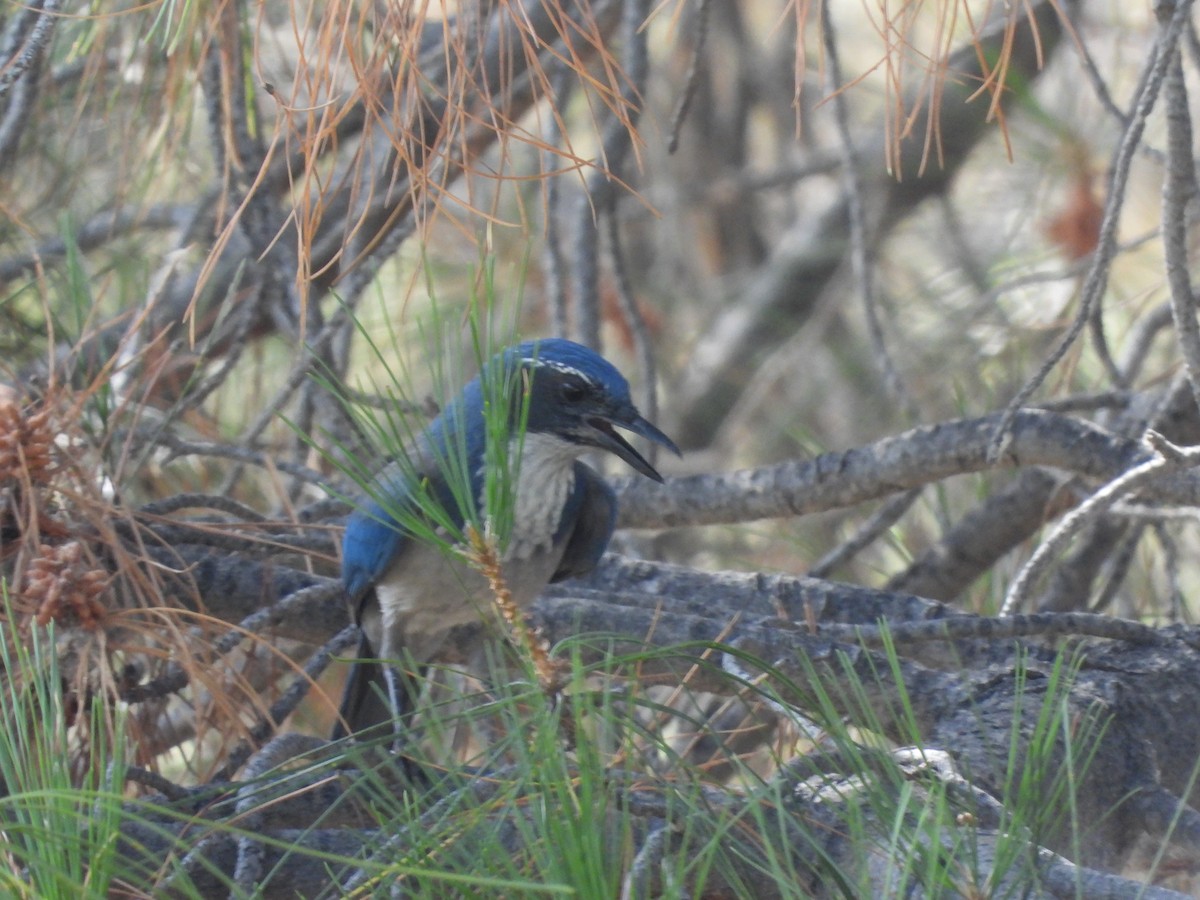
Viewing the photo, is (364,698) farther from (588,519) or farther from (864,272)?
(864,272)

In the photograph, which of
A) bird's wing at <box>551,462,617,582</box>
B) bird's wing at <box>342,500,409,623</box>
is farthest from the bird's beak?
bird's wing at <box>342,500,409,623</box>

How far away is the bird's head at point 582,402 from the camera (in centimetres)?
235

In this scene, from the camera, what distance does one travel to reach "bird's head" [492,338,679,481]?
7.72 ft

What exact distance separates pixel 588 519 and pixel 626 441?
0.25 meters

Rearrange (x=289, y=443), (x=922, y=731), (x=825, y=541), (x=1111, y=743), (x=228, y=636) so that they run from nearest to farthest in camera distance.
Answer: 1. (x=1111, y=743)
2. (x=922, y=731)
3. (x=228, y=636)
4. (x=289, y=443)
5. (x=825, y=541)

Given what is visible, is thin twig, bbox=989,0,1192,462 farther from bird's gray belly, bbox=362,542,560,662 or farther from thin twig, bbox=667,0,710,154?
bird's gray belly, bbox=362,542,560,662

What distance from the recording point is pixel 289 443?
3.20 metres

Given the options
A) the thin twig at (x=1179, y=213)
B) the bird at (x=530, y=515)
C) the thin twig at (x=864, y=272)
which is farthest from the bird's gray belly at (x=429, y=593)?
the thin twig at (x=1179, y=213)

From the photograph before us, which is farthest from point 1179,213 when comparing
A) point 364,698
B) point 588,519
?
point 364,698

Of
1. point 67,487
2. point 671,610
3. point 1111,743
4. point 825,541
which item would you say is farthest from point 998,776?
point 825,541

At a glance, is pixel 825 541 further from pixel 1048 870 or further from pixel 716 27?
pixel 1048 870

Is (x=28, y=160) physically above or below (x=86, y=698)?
above

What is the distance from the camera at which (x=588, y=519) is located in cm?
254

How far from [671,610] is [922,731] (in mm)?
516
